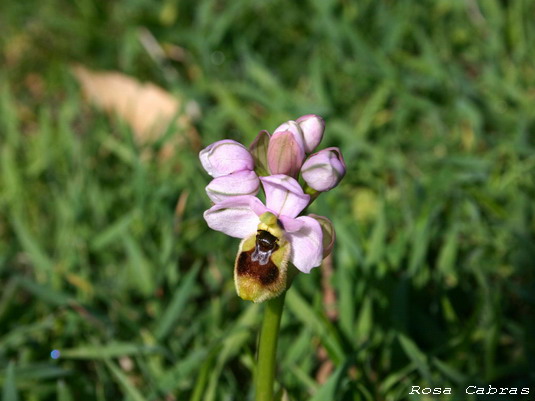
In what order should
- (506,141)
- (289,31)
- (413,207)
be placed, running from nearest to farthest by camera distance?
(413,207), (506,141), (289,31)

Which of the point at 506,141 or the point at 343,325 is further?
the point at 506,141

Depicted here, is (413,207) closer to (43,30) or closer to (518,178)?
(518,178)

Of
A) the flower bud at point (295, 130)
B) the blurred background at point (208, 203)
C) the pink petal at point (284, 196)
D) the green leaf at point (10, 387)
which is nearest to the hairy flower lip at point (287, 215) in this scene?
the pink petal at point (284, 196)

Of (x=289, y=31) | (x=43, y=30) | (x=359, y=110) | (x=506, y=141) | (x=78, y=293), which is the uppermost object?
(x=43, y=30)

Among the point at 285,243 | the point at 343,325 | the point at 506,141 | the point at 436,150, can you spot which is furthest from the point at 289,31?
the point at 285,243

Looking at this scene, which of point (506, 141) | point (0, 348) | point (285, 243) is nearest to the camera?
point (285, 243)

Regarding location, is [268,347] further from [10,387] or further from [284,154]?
[10,387]

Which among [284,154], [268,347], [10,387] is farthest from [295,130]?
[10,387]
